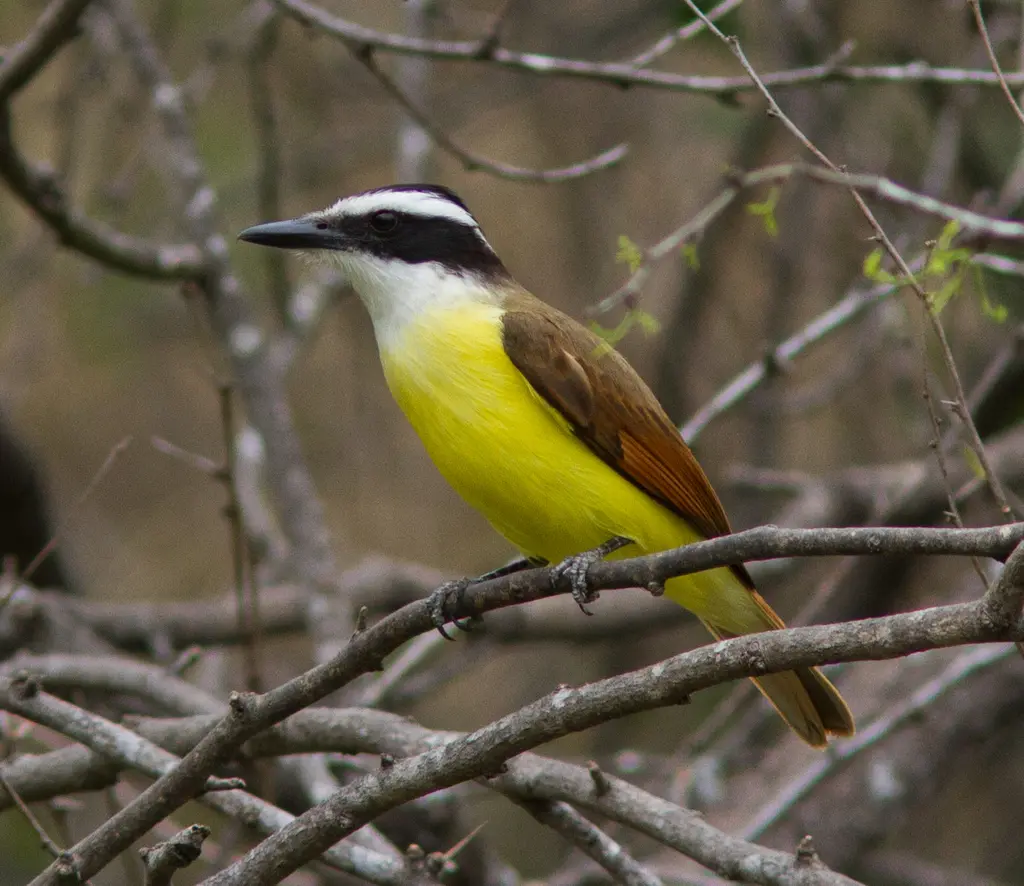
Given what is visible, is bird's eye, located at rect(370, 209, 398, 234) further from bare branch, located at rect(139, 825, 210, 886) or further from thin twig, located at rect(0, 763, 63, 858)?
bare branch, located at rect(139, 825, 210, 886)

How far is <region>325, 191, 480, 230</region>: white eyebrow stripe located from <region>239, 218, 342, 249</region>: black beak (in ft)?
0.24

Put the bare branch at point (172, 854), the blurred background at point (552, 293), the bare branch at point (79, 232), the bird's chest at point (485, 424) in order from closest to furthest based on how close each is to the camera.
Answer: the bare branch at point (172, 854), the bird's chest at point (485, 424), the bare branch at point (79, 232), the blurred background at point (552, 293)

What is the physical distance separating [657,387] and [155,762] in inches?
159

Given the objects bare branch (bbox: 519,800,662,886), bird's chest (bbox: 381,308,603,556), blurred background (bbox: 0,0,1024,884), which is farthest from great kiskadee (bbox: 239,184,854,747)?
blurred background (bbox: 0,0,1024,884)

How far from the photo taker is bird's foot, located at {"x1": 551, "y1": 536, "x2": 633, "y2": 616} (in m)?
3.06

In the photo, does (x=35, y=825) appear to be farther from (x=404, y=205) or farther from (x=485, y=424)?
(x=404, y=205)

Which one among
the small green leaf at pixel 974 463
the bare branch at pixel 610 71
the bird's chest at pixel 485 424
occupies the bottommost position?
the small green leaf at pixel 974 463

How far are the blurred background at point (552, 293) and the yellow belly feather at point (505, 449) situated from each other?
60.2 inches

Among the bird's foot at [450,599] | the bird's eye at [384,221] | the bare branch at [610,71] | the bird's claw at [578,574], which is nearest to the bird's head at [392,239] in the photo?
the bird's eye at [384,221]

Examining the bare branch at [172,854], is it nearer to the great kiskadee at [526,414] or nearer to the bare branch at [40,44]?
the great kiskadee at [526,414]

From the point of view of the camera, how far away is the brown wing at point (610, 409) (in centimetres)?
389

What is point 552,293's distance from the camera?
Result: 828 cm

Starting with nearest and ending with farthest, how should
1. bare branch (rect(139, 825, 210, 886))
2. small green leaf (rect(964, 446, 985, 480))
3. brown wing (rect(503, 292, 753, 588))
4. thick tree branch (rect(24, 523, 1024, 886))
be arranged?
thick tree branch (rect(24, 523, 1024, 886)) → bare branch (rect(139, 825, 210, 886)) → small green leaf (rect(964, 446, 985, 480)) → brown wing (rect(503, 292, 753, 588))

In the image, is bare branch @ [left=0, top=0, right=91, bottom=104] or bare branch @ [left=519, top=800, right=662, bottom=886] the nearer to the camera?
bare branch @ [left=519, top=800, right=662, bottom=886]
